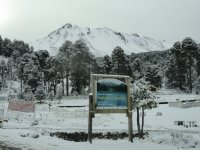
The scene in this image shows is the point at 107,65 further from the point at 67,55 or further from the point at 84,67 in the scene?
the point at 84,67

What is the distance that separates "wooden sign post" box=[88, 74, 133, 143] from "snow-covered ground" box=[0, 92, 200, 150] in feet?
5.40

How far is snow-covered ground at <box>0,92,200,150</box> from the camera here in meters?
17.8

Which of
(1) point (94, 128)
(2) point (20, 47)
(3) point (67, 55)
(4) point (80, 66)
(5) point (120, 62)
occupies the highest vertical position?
(2) point (20, 47)

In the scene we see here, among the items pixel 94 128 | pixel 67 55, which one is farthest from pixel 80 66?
pixel 94 128

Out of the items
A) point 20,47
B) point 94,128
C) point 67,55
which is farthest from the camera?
point 20,47

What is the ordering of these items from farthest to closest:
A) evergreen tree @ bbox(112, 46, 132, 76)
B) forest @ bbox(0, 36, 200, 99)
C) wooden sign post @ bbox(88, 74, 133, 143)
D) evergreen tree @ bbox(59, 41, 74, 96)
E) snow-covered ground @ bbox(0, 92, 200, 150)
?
1. evergreen tree @ bbox(112, 46, 132, 76)
2. evergreen tree @ bbox(59, 41, 74, 96)
3. forest @ bbox(0, 36, 200, 99)
4. wooden sign post @ bbox(88, 74, 133, 143)
5. snow-covered ground @ bbox(0, 92, 200, 150)

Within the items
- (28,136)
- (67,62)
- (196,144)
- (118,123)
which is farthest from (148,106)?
(67,62)

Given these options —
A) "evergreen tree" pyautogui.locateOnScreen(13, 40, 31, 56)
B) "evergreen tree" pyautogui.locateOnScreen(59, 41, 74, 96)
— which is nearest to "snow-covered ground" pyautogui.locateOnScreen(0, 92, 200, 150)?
"evergreen tree" pyautogui.locateOnScreen(59, 41, 74, 96)

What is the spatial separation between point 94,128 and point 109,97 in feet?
53.4

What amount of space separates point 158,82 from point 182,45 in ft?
56.2

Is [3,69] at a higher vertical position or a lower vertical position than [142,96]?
higher

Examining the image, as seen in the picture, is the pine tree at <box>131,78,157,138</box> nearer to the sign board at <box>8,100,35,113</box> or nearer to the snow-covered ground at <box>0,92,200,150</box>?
the snow-covered ground at <box>0,92,200,150</box>

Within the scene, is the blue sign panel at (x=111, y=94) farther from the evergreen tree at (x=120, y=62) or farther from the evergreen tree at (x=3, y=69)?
the evergreen tree at (x=3, y=69)

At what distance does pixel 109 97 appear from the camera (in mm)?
20562
